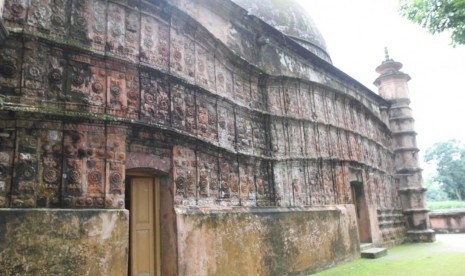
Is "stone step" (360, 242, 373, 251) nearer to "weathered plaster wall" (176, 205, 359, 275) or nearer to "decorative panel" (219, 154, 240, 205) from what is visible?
"weathered plaster wall" (176, 205, 359, 275)

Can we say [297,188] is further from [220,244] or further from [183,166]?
[183,166]

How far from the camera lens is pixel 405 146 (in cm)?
1513

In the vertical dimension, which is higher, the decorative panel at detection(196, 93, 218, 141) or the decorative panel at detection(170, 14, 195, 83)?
the decorative panel at detection(170, 14, 195, 83)

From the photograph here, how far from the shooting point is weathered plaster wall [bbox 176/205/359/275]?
18.5 ft

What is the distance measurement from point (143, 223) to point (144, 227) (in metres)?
0.06

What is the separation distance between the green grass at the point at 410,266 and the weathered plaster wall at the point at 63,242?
4.82 m

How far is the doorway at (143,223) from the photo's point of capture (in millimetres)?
5336

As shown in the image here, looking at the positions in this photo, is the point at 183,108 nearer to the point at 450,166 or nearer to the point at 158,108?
the point at 158,108

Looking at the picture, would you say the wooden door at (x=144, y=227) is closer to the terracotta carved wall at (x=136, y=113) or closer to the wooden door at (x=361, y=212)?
the terracotta carved wall at (x=136, y=113)

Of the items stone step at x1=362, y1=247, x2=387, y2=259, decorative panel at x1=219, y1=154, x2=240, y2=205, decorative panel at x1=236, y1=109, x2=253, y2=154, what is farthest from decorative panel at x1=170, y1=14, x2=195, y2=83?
stone step at x1=362, y1=247, x2=387, y2=259

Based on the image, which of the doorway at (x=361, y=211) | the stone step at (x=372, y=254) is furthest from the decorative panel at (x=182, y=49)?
the doorway at (x=361, y=211)

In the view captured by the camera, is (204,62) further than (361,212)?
No

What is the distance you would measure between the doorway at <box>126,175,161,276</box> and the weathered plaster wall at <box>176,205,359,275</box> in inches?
16.5

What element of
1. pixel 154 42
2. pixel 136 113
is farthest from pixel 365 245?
pixel 154 42
